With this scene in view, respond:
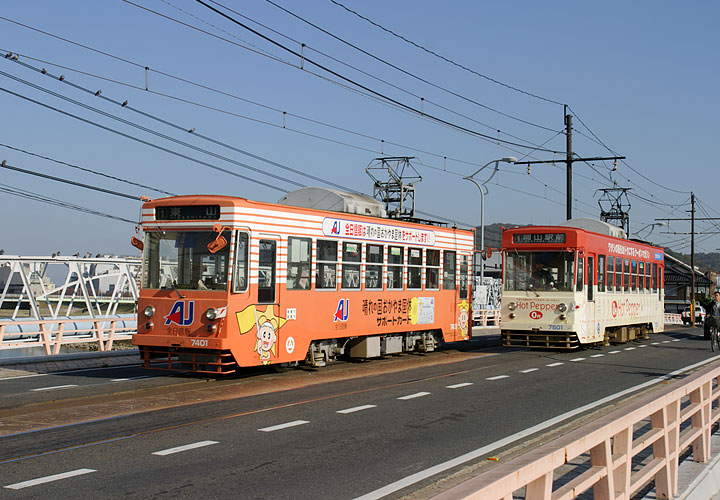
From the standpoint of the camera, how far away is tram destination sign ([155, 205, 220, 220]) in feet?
46.3

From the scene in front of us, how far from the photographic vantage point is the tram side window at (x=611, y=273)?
81.8 ft

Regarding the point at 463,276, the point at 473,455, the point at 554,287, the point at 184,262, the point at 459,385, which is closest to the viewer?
the point at 473,455

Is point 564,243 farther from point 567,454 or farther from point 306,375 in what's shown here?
point 567,454

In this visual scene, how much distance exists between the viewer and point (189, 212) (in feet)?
47.1

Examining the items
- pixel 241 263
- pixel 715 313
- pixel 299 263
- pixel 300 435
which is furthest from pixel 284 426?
pixel 715 313

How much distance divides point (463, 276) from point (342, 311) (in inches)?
249

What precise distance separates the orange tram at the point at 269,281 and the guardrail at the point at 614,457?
23.7 feet

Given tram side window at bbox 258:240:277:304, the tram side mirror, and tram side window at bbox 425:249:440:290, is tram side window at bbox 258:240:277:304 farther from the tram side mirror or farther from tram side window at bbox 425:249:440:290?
tram side window at bbox 425:249:440:290

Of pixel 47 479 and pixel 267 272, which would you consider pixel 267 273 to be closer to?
pixel 267 272

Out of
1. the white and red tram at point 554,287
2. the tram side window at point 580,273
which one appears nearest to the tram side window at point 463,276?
the white and red tram at point 554,287

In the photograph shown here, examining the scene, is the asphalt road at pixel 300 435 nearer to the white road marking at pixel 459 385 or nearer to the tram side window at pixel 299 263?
the white road marking at pixel 459 385

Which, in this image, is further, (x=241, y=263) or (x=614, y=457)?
(x=241, y=263)

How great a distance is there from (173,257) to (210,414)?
4280 millimetres

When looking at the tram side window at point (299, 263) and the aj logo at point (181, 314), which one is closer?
the aj logo at point (181, 314)
